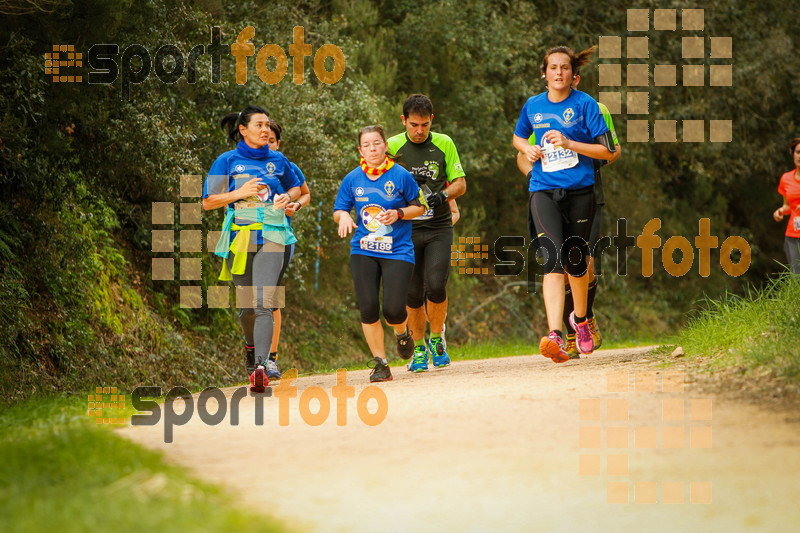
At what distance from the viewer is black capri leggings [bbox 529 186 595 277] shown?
819 centimetres

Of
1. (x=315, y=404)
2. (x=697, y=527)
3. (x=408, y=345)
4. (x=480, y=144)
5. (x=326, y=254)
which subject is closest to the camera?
(x=697, y=527)

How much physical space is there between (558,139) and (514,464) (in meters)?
4.13

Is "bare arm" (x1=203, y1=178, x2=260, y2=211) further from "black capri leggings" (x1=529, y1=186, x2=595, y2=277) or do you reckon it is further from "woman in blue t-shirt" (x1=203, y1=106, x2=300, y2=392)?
"black capri leggings" (x1=529, y1=186, x2=595, y2=277)

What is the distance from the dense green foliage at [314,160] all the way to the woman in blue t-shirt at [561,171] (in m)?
4.39

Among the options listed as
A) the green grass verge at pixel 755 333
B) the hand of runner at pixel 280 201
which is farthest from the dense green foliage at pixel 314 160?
the green grass verge at pixel 755 333

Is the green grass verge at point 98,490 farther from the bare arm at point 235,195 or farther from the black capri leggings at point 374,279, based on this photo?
the black capri leggings at point 374,279

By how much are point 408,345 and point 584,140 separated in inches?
96.9

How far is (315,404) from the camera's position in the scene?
6.57 m

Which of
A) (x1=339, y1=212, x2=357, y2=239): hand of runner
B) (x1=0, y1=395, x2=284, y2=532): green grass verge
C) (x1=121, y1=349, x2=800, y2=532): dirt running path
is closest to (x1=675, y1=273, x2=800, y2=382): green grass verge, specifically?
(x1=121, y1=349, x2=800, y2=532): dirt running path

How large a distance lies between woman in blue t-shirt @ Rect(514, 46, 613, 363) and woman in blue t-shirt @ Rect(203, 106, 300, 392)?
2.15 m

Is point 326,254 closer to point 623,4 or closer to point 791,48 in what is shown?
point 623,4

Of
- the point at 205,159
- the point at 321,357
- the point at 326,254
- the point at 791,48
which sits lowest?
the point at 321,357

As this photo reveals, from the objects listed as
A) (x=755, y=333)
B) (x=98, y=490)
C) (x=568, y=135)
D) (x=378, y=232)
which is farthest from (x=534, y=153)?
(x=98, y=490)

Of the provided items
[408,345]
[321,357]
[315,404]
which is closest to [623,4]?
[321,357]
